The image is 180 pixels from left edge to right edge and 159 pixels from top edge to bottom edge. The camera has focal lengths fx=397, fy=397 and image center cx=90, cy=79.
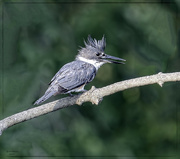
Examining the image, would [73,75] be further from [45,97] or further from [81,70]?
[45,97]

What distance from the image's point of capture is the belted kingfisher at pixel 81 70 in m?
3.61

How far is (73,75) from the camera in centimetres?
389

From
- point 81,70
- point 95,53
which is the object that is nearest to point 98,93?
point 81,70

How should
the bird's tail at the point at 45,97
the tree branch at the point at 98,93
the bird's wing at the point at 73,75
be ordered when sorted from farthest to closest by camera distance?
the bird's wing at the point at 73,75 → the bird's tail at the point at 45,97 → the tree branch at the point at 98,93

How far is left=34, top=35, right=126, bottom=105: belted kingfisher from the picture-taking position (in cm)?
361

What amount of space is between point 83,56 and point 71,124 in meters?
0.80

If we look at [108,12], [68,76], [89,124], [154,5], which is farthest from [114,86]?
[154,5]

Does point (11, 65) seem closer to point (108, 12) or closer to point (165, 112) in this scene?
point (108, 12)

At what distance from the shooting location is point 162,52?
4.48 meters

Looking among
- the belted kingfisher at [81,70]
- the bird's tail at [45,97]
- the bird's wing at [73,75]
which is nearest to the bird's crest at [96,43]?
the belted kingfisher at [81,70]

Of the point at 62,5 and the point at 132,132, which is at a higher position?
the point at 62,5

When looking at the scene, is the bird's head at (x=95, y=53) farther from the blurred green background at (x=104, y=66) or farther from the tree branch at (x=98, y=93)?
the tree branch at (x=98, y=93)

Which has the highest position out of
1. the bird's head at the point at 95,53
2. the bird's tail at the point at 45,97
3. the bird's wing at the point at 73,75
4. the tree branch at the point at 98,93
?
the bird's head at the point at 95,53

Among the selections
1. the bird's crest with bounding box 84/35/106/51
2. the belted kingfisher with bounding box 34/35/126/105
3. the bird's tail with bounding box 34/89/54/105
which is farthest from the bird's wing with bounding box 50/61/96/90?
the bird's crest with bounding box 84/35/106/51
